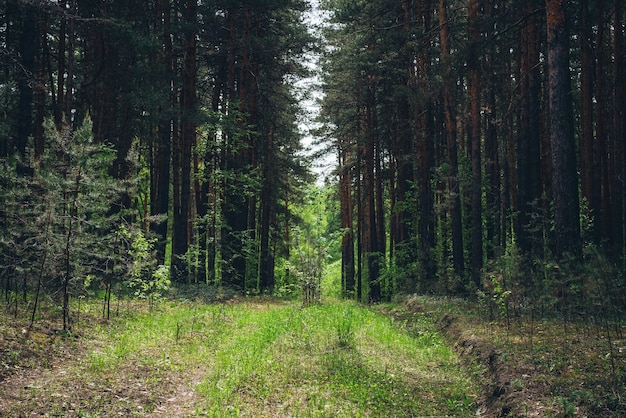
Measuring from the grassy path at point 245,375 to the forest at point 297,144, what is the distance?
1.18 m

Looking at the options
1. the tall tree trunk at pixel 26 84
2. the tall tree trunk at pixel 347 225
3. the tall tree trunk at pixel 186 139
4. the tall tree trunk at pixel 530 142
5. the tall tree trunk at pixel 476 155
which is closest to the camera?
the tall tree trunk at pixel 26 84

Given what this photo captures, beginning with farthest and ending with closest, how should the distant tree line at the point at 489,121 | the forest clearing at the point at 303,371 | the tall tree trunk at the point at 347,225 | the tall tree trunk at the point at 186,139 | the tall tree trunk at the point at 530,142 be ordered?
the tall tree trunk at the point at 347,225 < the tall tree trunk at the point at 186,139 < the tall tree trunk at the point at 530,142 < the distant tree line at the point at 489,121 < the forest clearing at the point at 303,371

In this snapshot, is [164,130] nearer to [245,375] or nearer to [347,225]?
[245,375]

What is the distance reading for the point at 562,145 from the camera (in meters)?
10.7

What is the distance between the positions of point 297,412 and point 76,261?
6266mm

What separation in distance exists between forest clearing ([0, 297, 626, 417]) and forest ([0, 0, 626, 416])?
1.58ft

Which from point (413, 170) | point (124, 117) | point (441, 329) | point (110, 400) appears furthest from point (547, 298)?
point (124, 117)

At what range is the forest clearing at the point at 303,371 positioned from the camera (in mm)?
6188

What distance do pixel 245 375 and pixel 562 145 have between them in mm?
8436

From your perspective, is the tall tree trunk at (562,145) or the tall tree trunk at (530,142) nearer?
the tall tree trunk at (562,145)

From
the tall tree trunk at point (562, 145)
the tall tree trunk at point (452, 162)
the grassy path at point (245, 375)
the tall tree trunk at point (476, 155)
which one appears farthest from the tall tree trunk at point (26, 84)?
the tall tree trunk at point (476, 155)

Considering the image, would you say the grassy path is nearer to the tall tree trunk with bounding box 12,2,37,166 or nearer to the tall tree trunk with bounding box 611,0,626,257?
the tall tree trunk with bounding box 12,2,37,166

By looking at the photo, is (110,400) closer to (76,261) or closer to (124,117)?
(76,261)

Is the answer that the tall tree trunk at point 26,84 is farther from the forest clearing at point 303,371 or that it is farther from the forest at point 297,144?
the forest clearing at point 303,371
